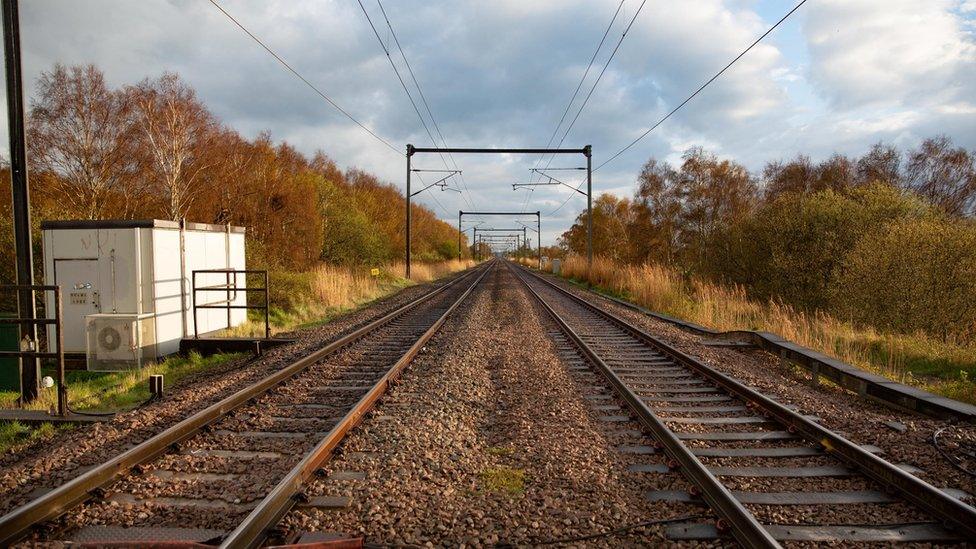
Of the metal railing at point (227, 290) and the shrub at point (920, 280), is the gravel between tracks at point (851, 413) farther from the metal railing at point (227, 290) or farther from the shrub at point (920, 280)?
the metal railing at point (227, 290)

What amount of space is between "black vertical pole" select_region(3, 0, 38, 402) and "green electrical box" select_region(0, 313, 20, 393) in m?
5.59

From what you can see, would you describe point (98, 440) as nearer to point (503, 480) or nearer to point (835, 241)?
point (503, 480)

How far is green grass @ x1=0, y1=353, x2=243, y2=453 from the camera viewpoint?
6368 millimetres

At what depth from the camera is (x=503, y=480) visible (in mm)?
4551

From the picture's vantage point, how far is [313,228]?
28.1 m

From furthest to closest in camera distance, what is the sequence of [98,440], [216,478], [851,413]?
[851,413] → [98,440] → [216,478]

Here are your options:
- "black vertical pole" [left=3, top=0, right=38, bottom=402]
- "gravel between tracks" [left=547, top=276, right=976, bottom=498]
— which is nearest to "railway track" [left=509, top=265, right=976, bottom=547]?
"gravel between tracks" [left=547, top=276, right=976, bottom=498]

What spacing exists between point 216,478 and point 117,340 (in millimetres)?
7711

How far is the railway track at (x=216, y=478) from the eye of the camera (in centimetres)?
360

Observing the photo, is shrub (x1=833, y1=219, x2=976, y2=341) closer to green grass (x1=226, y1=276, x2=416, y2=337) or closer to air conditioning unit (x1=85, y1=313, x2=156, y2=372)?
green grass (x1=226, y1=276, x2=416, y2=337)

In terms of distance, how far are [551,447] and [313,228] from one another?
24835mm

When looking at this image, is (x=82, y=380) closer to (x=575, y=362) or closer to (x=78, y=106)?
(x=575, y=362)

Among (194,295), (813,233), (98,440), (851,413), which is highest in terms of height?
(813,233)

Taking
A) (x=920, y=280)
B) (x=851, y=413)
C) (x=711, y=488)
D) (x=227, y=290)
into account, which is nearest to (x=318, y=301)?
(x=227, y=290)
